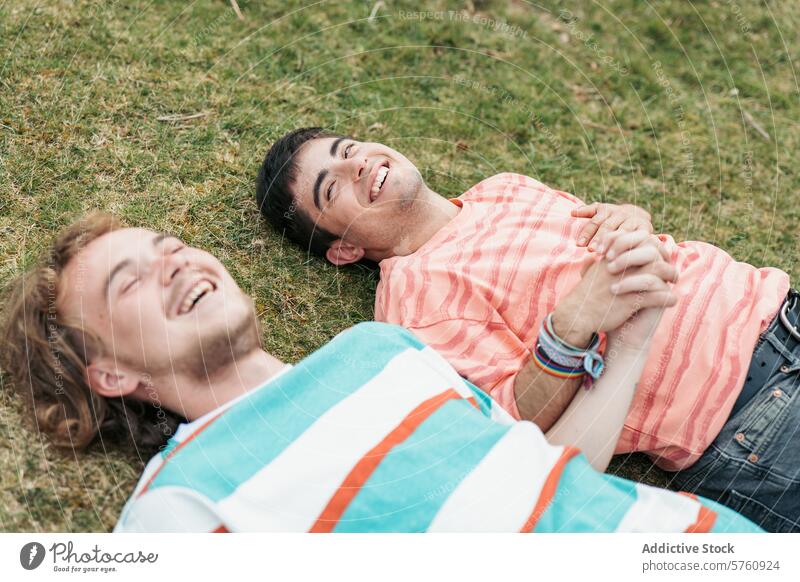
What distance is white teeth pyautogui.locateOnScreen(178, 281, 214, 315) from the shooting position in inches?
72.4

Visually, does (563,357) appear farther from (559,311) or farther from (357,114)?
(357,114)

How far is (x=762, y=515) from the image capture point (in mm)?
1970

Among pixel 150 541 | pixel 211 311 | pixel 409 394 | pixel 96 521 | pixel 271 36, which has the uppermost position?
pixel 271 36

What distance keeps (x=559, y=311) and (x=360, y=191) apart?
80 centimetres

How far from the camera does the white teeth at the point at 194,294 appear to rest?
6.04ft

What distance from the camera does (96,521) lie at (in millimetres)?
1915

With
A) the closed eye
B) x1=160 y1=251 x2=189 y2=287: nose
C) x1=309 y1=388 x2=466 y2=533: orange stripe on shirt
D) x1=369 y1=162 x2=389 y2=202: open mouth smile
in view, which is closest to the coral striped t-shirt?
x1=369 y1=162 x2=389 y2=202: open mouth smile

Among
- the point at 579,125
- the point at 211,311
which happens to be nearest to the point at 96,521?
the point at 211,311

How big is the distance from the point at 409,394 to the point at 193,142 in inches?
54.2

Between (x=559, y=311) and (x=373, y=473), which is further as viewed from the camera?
(x=559, y=311)

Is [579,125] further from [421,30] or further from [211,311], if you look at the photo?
[211,311]

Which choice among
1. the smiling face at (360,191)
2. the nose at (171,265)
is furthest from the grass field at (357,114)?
the nose at (171,265)

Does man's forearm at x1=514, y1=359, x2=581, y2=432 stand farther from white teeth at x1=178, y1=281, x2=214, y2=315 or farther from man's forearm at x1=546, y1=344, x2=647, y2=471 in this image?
white teeth at x1=178, y1=281, x2=214, y2=315

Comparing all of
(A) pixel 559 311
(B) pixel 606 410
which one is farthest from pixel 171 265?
(B) pixel 606 410
